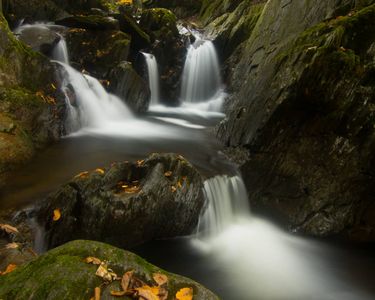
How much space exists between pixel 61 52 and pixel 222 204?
9.22 m

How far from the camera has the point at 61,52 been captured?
42.3ft

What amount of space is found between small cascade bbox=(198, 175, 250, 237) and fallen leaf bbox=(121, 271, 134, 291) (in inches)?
168

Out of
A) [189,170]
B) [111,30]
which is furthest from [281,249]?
[111,30]

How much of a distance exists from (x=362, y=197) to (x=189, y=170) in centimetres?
355

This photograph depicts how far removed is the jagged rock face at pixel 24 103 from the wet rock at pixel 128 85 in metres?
4.11

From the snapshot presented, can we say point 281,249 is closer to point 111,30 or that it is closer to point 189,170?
point 189,170

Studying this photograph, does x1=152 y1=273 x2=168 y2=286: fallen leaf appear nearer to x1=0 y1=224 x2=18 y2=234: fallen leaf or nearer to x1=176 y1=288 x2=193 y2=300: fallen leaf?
x1=176 y1=288 x2=193 y2=300: fallen leaf

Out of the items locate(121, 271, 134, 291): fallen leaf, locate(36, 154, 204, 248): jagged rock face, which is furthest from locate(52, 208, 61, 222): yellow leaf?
locate(121, 271, 134, 291): fallen leaf

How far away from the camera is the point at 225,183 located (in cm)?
744

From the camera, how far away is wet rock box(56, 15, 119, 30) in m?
13.8

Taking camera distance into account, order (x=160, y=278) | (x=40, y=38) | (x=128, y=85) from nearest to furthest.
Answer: (x=160, y=278), (x=40, y=38), (x=128, y=85)

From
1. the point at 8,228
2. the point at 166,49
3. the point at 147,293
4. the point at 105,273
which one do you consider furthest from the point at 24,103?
the point at 166,49

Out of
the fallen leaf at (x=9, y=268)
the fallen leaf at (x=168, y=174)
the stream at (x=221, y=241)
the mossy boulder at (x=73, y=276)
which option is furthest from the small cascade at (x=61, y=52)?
the mossy boulder at (x=73, y=276)

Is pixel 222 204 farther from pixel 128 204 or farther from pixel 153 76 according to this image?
pixel 153 76
